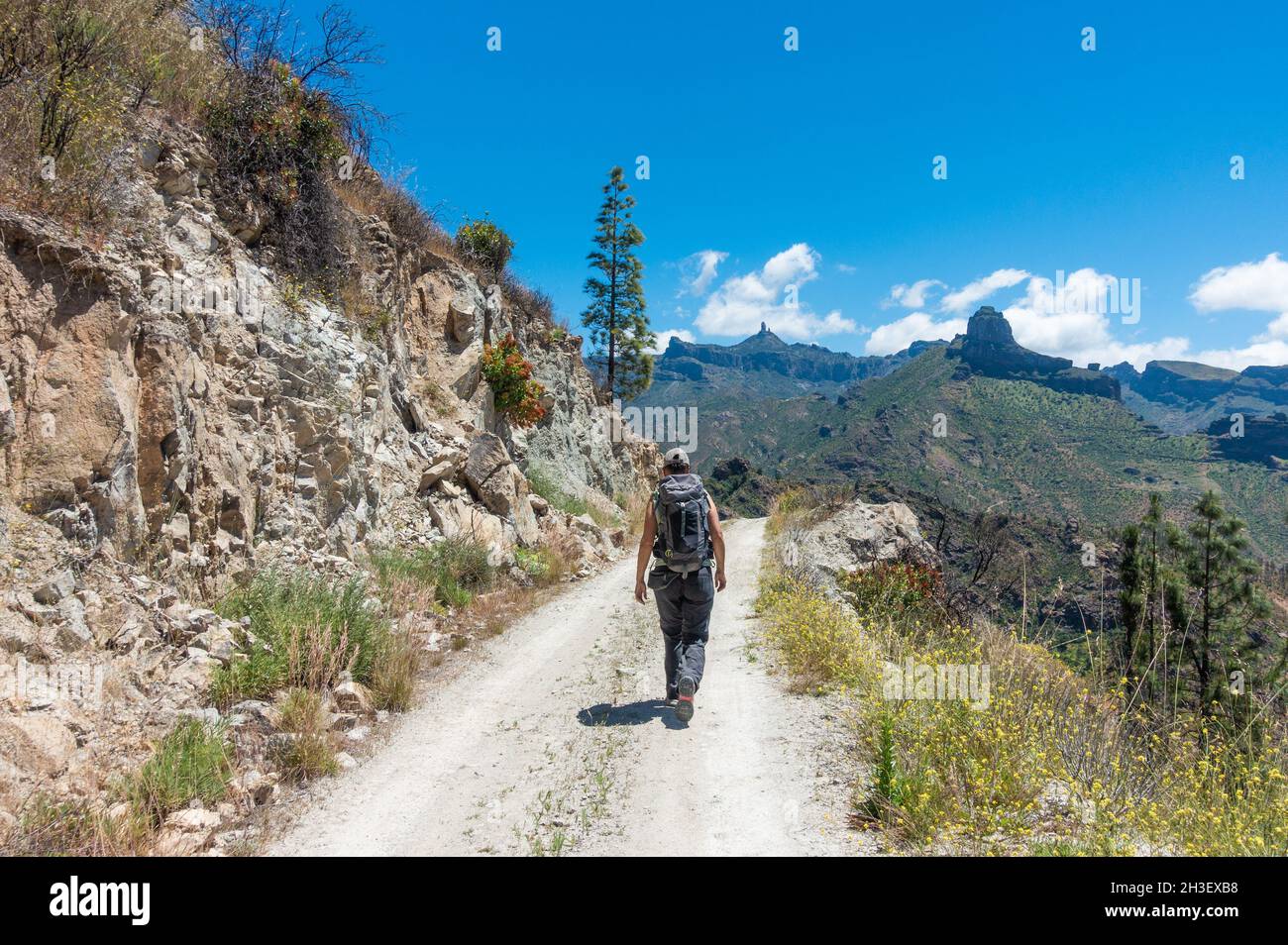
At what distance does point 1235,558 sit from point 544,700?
33.3 metres

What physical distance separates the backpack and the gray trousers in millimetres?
128

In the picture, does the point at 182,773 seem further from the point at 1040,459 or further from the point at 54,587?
the point at 1040,459

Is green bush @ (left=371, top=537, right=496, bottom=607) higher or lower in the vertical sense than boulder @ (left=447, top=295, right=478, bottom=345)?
lower

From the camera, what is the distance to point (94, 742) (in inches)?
147

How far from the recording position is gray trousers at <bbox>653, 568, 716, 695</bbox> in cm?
564

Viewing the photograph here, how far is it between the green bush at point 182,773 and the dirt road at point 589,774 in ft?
1.98

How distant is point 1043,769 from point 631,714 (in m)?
3.14

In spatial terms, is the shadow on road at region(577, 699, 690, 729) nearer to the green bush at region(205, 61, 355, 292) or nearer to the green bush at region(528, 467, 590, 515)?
the green bush at region(205, 61, 355, 292)

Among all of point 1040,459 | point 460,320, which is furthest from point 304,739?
point 1040,459

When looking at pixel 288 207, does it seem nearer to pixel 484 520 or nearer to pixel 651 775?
pixel 484 520

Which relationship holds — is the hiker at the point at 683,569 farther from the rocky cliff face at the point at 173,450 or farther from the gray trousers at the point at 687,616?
the rocky cliff face at the point at 173,450

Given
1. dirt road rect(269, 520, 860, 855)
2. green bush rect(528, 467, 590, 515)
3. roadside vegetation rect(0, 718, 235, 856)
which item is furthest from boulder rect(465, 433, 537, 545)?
roadside vegetation rect(0, 718, 235, 856)
